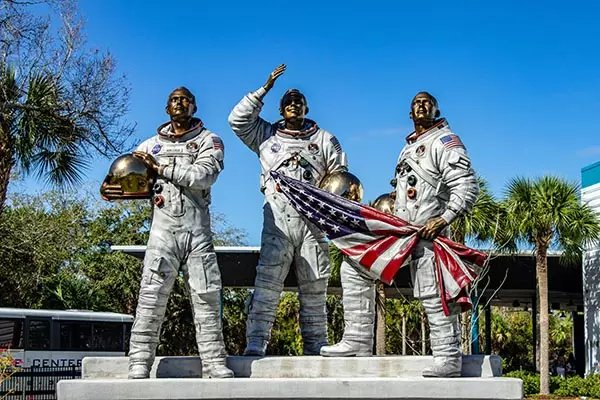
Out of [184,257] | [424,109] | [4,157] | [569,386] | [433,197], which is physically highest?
[4,157]

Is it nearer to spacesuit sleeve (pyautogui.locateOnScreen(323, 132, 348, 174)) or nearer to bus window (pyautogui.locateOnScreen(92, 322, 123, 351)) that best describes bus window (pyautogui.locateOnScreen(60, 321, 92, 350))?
bus window (pyautogui.locateOnScreen(92, 322, 123, 351))

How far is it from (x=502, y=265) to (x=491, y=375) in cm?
1647

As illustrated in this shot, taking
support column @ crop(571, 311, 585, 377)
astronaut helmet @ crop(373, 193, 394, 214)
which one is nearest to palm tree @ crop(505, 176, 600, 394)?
support column @ crop(571, 311, 585, 377)

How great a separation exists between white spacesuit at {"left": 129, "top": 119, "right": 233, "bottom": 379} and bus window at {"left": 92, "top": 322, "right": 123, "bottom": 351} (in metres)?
17.8

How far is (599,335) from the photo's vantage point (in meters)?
23.3

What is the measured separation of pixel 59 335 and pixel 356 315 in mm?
17624

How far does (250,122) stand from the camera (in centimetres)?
864

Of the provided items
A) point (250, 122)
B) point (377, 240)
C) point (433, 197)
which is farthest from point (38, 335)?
point (433, 197)

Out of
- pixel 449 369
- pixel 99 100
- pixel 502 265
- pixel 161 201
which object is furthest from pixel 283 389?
pixel 502 265

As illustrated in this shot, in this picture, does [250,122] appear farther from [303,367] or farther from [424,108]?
[303,367]

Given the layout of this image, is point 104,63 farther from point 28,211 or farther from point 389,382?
point 28,211

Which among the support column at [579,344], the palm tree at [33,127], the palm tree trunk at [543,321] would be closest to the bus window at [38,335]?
the palm tree at [33,127]

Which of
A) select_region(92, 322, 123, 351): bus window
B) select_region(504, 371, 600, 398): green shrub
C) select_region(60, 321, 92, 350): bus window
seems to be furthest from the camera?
select_region(92, 322, 123, 351): bus window

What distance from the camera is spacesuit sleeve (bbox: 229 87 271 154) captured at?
8508 millimetres
